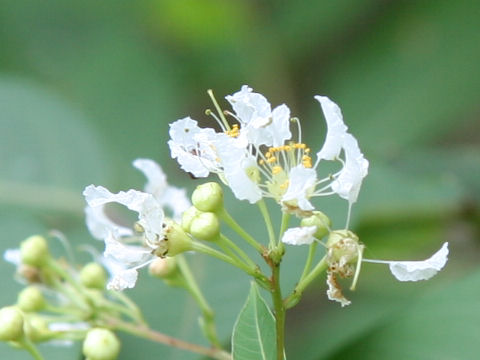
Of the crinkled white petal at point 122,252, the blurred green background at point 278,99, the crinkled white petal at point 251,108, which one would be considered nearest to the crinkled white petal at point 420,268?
the crinkled white petal at point 251,108

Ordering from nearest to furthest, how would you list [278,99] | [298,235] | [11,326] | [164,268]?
[298,235], [11,326], [164,268], [278,99]

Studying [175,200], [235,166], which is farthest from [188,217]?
[175,200]

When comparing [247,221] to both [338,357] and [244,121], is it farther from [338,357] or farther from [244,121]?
[244,121]

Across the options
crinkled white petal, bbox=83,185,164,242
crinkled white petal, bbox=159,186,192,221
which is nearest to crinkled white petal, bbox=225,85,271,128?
crinkled white petal, bbox=83,185,164,242

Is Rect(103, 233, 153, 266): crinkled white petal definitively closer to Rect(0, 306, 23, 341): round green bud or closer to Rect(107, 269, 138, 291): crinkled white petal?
Rect(107, 269, 138, 291): crinkled white petal

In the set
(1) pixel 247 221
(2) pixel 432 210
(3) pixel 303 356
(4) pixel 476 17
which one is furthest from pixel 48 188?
(4) pixel 476 17

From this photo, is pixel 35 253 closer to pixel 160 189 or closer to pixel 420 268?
pixel 160 189
